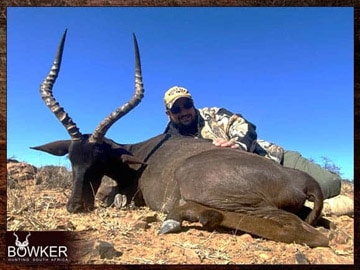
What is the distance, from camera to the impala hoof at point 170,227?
3061 millimetres

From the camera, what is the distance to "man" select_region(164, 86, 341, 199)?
360cm

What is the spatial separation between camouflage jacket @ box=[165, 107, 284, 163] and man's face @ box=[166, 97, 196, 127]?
0.07m

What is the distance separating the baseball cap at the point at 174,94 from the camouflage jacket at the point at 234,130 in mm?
335

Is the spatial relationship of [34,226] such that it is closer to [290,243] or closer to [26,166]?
[26,166]

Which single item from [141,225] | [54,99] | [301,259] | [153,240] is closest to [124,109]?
[54,99]

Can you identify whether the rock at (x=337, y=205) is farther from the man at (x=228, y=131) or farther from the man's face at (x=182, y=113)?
the man's face at (x=182, y=113)

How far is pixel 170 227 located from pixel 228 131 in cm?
106

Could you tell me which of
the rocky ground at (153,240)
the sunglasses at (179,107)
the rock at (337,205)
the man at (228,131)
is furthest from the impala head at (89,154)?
the rock at (337,205)

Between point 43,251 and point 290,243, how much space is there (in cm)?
129

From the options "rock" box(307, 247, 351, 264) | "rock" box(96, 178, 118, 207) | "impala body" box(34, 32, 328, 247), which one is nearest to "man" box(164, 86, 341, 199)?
"impala body" box(34, 32, 328, 247)

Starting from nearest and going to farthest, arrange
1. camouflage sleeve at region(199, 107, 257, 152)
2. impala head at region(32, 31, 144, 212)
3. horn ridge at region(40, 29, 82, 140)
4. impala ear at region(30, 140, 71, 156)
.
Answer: horn ridge at region(40, 29, 82, 140), impala head at region(32, 31, 144, 212), camouflage sleeve at region(199, 107, 257, 152), impala ear at region(30, 140, 71, 156)

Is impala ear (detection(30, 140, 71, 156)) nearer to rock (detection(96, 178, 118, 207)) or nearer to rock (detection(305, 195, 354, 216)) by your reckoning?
rock (detection(96, 178, 118, 207))

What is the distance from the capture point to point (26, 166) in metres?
3.74

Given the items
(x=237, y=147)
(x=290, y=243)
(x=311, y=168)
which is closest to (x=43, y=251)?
(x=290, y=243)
